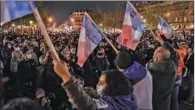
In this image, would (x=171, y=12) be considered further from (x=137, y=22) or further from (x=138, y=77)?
(x=138, y=77)

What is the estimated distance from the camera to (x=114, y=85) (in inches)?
86.3

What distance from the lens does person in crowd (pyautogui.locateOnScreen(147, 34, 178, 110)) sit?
117 inches

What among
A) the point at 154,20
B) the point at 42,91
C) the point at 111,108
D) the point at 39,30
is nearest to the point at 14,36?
the point at 39,30

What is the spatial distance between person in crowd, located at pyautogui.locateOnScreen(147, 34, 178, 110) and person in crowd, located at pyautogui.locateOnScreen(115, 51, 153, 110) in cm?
14

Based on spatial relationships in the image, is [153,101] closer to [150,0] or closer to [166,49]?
[166,49]

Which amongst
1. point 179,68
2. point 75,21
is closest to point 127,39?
point 75,21

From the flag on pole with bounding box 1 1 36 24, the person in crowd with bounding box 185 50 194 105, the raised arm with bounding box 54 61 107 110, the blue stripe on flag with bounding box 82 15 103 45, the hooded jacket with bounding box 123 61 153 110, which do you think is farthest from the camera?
the person in crowd with bounding box 185 50 194 105

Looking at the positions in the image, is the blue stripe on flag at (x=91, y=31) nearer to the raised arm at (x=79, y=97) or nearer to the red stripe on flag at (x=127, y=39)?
the red stripe on flag at (x=127, y=39)

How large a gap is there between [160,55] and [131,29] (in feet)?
0.99

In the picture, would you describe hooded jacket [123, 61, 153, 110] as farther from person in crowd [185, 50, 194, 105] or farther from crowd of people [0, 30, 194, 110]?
person in crowd [185, 50, 194, 105]

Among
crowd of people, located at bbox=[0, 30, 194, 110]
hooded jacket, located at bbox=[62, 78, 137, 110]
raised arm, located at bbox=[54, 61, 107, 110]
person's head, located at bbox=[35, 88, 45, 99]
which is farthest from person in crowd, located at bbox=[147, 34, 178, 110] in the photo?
raised arm, located at bbox=[54, 61, 107, 110]

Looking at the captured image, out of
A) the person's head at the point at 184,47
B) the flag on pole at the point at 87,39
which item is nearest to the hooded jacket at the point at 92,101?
the flag on pole at the point at 87,39

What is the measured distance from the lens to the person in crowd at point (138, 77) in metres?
2.62

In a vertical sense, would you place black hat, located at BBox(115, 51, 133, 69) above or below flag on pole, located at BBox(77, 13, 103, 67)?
below
